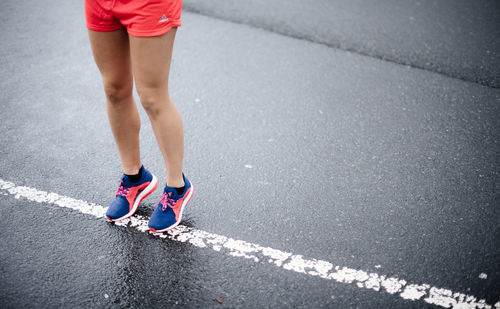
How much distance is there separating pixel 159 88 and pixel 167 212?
0.87 metres

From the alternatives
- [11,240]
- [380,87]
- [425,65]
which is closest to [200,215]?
[11,240]

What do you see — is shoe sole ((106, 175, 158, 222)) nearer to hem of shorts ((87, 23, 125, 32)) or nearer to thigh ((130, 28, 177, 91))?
thigh ((130, 28, 177, 91))

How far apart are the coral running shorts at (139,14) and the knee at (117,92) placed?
1.27ft

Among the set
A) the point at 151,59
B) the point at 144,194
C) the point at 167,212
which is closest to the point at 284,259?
the point at 167,212

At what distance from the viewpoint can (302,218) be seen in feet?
9.22

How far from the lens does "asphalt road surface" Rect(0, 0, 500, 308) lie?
2381mm

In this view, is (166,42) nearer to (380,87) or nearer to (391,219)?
(391,219)

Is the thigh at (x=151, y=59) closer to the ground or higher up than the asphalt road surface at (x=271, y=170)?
higher up

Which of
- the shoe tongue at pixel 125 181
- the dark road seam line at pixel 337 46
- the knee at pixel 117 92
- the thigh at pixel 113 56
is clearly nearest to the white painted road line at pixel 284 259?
the shoe tongue at pixel 125 181

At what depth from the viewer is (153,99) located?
7.25 ft

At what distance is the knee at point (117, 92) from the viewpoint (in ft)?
7.70

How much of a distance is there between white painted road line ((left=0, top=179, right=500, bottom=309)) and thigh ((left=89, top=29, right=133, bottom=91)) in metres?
0.96

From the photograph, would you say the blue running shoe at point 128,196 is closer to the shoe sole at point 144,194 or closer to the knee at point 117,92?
the shoe sole at point 144,194

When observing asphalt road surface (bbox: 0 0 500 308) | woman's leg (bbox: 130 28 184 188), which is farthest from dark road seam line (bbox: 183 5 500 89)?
woman's leg (bbox: 130 28 184 188)
